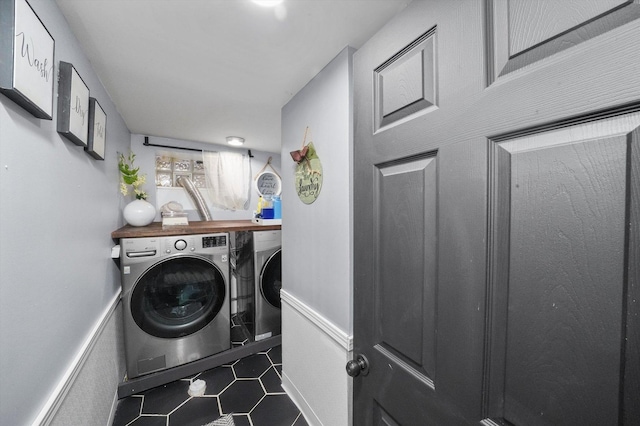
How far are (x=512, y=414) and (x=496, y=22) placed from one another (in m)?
0.84

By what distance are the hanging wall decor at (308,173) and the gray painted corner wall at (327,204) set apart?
0.04 metres

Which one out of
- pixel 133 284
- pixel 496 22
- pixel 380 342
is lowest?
pixel 133 284

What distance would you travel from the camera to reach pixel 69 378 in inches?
38.2

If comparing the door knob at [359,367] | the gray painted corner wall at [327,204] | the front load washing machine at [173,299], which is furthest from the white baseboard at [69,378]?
the gray painted corner wall at [327,204]

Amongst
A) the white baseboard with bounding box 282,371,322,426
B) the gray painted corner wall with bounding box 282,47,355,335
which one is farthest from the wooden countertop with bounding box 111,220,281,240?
the white baseboard with bounding box 282,371,322,426

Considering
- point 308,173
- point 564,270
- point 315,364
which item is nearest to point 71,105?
point 308,173

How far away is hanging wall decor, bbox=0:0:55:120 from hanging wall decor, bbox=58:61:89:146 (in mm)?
104

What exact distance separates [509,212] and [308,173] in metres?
1.12

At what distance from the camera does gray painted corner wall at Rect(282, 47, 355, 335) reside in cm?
120

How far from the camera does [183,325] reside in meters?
2.06

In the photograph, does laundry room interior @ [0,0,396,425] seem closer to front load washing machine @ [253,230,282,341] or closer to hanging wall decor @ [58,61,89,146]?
hanging wall decor @ [58,61,89,146]

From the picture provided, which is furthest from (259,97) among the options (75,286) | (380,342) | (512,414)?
(512,414)

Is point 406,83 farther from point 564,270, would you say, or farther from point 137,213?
point 137,213

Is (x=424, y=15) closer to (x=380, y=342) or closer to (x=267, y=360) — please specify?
(x=380, y=342)
